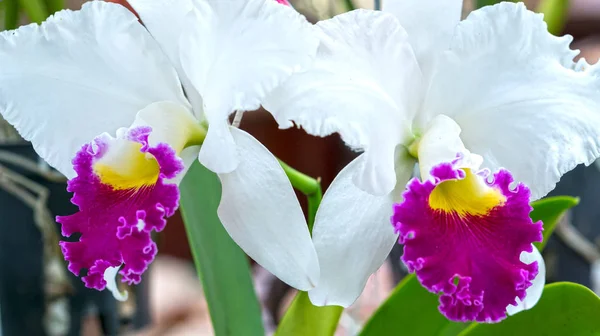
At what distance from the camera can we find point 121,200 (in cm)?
47

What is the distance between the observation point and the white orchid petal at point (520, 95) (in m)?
0.46

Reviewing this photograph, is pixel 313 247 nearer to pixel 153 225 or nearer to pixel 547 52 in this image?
pixel 153 225

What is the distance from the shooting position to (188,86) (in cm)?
51

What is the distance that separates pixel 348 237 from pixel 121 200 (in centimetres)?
19

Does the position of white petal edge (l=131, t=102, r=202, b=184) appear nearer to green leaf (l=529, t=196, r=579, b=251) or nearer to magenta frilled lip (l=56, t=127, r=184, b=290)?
magenta frilled lip (l=56, t=127, r=184, b=290)

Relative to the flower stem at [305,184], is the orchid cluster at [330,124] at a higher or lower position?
higher

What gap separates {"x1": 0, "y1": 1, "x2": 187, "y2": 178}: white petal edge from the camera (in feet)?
1.58

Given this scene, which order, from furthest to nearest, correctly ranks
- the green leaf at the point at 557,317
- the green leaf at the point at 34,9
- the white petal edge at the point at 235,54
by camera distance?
the green leaf at the point at 34,9
the green leaf at the point at 557,317
the white petal edge at the point at 235,54

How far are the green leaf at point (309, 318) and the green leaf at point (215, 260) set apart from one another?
77 mm

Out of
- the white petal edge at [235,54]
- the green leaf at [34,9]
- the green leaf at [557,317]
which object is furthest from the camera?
the green leaf at [34,9]

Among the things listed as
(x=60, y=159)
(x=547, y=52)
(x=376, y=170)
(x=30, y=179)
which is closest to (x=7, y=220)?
(x=30, y=179)

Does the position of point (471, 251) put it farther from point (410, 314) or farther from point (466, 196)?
point (410, 314)

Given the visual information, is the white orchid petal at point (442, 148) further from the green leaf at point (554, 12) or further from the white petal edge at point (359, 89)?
the green leaf at point (554, 12)

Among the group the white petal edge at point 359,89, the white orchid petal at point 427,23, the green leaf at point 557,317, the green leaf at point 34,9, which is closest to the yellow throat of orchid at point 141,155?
the white petal edge at point 359,89
